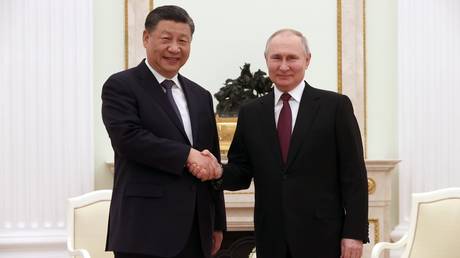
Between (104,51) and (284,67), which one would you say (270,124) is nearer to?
(284,67)

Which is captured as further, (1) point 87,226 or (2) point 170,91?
(1) point 87,226

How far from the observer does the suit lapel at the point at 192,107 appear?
8.74ft

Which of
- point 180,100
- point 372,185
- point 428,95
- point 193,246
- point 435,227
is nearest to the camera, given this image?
point 193,246

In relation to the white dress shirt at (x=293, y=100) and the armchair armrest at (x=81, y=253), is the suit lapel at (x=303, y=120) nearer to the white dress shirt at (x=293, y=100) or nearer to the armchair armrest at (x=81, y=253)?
the white dress shirt at (x=293, y=100)

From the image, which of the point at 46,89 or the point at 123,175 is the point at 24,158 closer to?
the point at 46,89

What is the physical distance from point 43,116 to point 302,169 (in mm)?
3023

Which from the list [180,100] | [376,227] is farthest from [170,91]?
[376,227]

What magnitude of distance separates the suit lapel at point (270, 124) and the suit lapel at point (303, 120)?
55 millimetres

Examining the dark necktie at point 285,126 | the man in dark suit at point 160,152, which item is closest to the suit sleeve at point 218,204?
the man in dark suit at point 160,152

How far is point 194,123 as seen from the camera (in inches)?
105

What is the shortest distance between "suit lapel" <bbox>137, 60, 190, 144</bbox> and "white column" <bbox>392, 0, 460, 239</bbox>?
3263 mm

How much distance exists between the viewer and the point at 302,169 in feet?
8.74

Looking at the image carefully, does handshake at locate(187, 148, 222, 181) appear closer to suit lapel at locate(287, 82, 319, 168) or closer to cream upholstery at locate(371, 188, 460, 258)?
suit lapel at locate(287, 82, 319, 168)

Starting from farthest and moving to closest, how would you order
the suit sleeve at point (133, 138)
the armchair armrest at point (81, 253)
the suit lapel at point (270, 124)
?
the armchair armrest at point (81, 253)
the suit lapel at point (270, 124)
the suit sleeve at point (133, 138)
